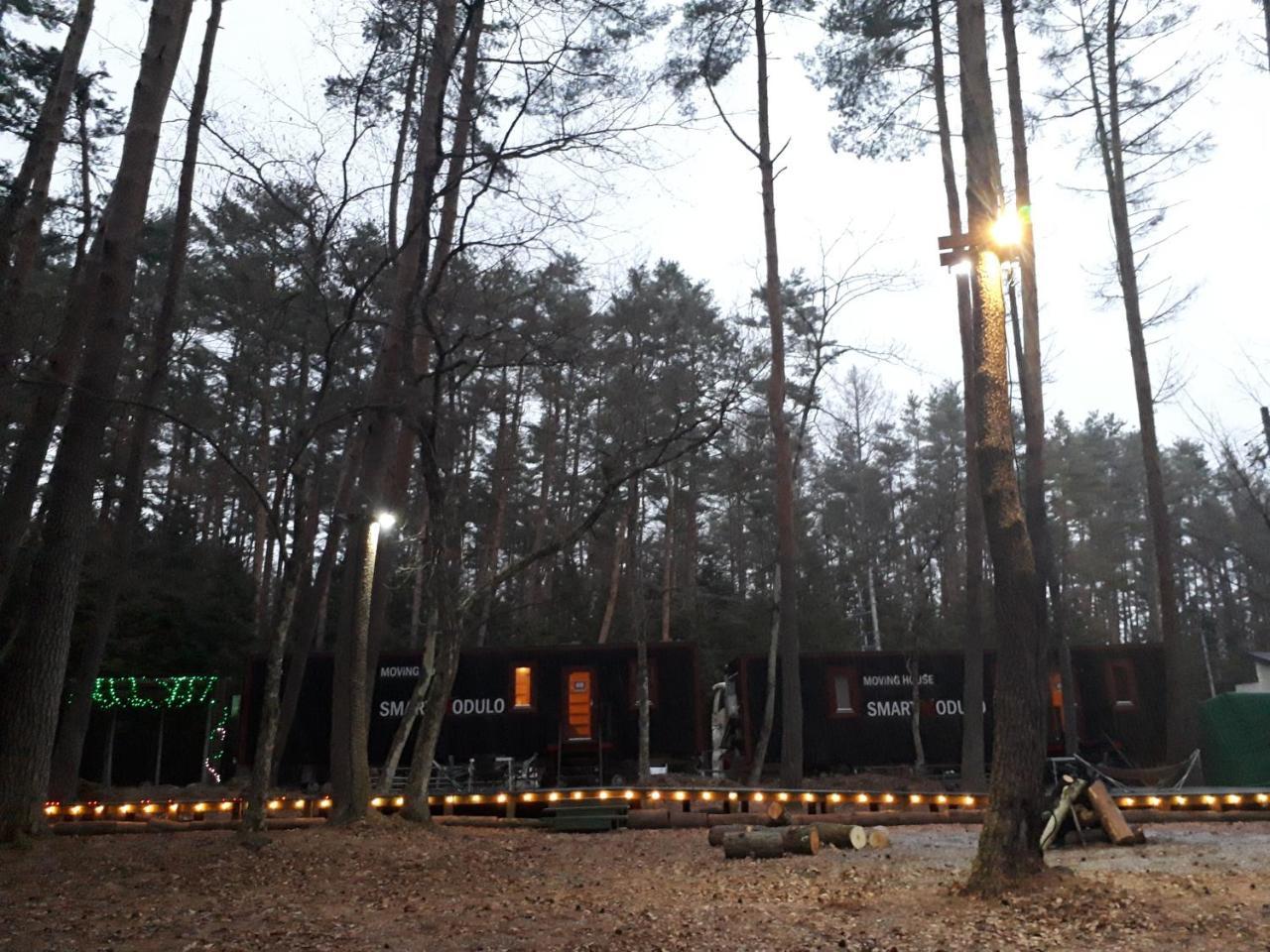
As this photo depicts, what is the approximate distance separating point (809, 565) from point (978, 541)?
14607 millimetres

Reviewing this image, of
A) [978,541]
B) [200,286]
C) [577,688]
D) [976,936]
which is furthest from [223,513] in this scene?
[976,936]

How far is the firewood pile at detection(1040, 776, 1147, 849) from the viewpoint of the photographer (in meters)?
9.07

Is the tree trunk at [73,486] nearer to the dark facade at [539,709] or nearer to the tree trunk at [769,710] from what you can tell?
the dark facade at [539,709]

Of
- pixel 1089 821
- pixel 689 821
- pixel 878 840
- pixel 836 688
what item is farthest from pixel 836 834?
pixel 836 688

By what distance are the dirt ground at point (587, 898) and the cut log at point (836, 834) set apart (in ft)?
0.84

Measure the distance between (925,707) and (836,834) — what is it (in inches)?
403

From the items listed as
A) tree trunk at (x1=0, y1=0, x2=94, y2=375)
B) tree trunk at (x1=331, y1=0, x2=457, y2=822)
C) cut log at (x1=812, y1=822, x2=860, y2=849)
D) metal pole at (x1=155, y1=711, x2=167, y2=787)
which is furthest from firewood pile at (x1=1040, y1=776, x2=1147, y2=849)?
metal pole at (x1=155, y1=711, x2=167, y2=787)

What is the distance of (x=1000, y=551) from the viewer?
7086mm

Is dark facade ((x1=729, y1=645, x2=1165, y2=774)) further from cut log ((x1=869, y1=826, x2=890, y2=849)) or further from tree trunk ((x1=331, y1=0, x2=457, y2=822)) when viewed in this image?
tree trunk ((x1=331, y1=0, x2=457, y2=822))

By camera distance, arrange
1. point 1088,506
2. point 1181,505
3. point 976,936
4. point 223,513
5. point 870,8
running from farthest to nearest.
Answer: point 1181,505
point 1088,506
point 223,513
point 870,8
point 976,936

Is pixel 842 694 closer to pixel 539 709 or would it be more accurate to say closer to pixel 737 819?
pixel 539 709

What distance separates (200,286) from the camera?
2152 centimetres

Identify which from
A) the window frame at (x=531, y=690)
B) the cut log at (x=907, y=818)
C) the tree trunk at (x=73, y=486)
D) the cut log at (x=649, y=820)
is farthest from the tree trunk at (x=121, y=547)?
the cut log at (x=907, y=818)

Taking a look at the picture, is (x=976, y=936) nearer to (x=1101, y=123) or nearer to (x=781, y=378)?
(x=781, y=378)
